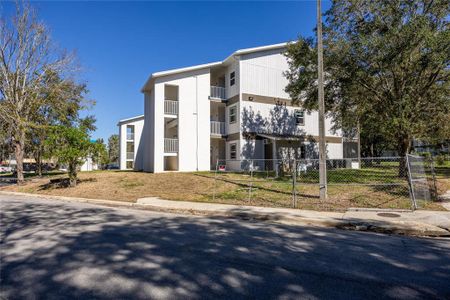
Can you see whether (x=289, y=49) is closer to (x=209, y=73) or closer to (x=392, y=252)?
(x=209, y=73)

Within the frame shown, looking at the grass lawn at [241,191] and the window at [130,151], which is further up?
the window at [130,151]

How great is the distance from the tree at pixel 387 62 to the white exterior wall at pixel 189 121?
8.12m

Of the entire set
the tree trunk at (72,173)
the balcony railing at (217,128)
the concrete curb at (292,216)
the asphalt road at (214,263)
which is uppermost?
the balcony railing at (217,128)

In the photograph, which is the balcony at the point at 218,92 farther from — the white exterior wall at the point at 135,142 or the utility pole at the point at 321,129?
the utility pole at the point at 321,129

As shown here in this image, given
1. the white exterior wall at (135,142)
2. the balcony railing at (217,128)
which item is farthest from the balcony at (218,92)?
the white exterior wall at (135,142)

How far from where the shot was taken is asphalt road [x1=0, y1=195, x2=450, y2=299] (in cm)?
347

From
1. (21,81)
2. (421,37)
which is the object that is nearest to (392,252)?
(421,37)

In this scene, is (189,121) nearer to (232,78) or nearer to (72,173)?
(232,78)

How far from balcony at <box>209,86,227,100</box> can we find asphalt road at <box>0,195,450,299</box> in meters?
18.0

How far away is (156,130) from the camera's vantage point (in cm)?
2159

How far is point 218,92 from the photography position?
24062mm

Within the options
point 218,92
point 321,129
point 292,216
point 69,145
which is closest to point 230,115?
point 218,92

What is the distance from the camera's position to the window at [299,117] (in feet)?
81.1

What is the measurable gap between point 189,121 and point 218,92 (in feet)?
12.9
